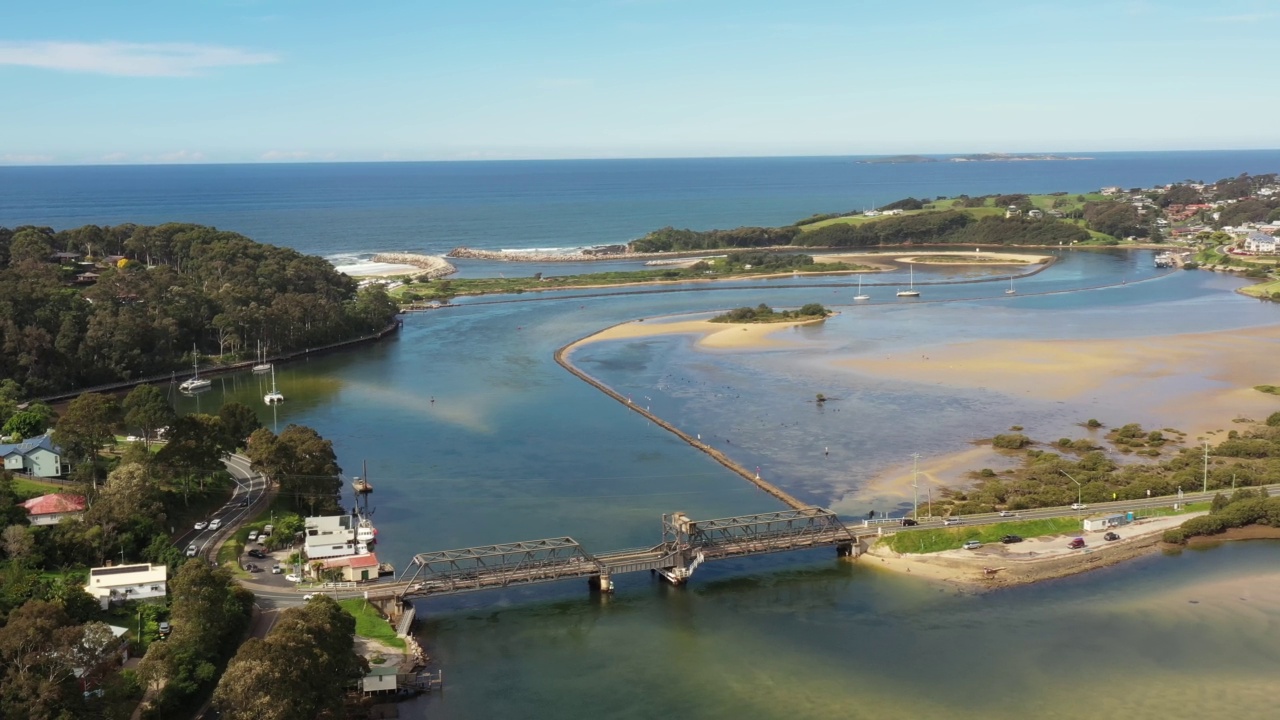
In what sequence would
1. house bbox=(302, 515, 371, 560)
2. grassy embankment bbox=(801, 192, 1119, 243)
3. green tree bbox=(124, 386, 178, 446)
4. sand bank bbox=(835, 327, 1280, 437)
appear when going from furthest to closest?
grassy embankment bbox=(801, 192, 1119, 243), sand bank bbox=(835, 327, 1280, 437), green tree bbox=(124, 386, 178, 446), house bbox=(302, 515, 371, 560)

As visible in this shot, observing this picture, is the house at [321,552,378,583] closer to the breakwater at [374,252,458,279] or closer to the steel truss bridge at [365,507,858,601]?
the steel truss bridge at [365,507,858,601]

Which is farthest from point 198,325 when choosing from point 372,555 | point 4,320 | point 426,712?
Result: point 426,712

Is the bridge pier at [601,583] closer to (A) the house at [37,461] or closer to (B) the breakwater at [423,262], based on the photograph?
(A) the house at [37,461]

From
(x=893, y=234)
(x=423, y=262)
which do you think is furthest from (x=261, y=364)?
(x=893, y=234)

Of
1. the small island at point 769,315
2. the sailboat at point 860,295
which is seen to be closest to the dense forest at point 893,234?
the sailboat at point 860,295

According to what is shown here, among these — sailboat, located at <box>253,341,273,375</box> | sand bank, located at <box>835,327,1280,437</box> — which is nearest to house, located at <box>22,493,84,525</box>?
sailboat, located at <box>253,341,273,375</box>

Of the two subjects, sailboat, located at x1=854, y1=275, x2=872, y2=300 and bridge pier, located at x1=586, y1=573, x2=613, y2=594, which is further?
sailboat, located at x1=854, y1=275, x2=872, y2=300

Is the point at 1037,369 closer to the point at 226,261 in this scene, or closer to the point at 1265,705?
the point at 1265,705
